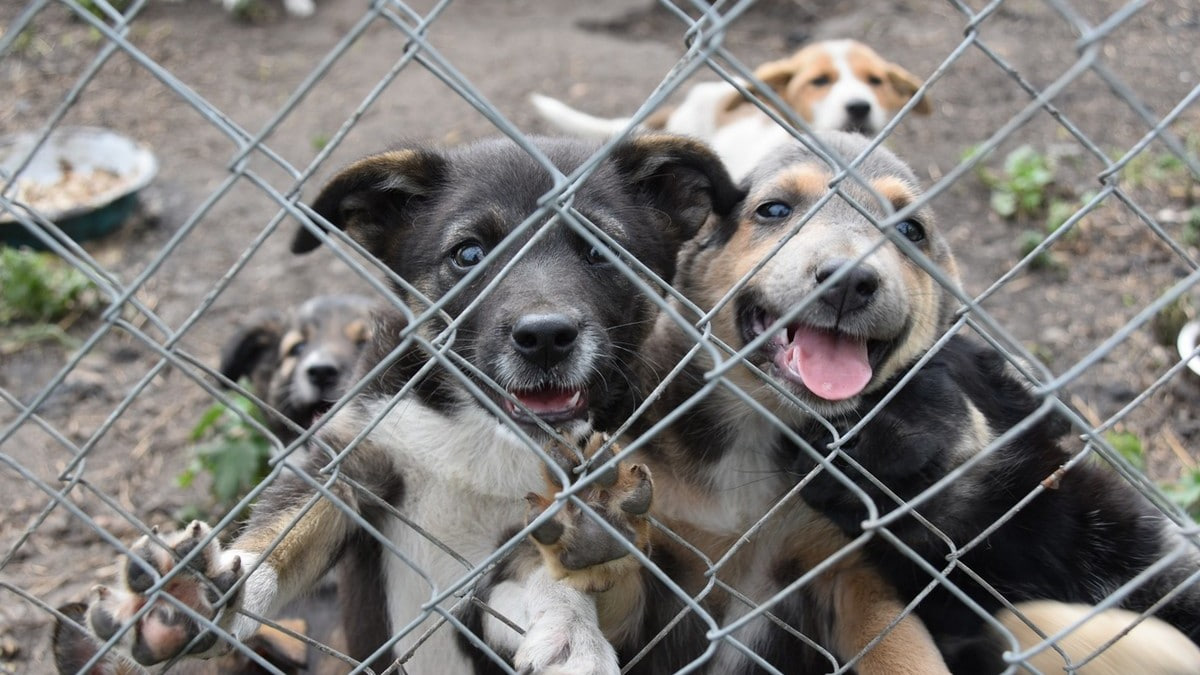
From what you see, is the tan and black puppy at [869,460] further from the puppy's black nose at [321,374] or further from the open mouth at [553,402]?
the puppy's black nose at [321,374]

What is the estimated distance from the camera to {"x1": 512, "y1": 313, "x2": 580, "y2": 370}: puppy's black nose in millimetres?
2809

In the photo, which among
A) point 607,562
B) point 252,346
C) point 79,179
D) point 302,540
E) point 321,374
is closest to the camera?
point 607,562

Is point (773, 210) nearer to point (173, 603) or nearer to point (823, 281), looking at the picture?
point (823, 281)

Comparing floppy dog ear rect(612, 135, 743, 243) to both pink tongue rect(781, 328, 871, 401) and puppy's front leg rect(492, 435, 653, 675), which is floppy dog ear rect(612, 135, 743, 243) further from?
puppy's front leg rect(492, 435, 653, 675)

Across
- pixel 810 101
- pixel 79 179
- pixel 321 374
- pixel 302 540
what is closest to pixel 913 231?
pixel 302 540

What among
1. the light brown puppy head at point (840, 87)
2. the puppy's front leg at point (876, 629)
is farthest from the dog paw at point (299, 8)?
the puppy's front leg at point (876, 629)

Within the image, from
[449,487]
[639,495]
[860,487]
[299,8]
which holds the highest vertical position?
[860,487]

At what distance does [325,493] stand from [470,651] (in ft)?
4.17

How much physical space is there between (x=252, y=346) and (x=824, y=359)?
11.2 ft

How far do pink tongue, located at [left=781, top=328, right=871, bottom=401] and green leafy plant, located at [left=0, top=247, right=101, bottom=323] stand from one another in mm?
4633

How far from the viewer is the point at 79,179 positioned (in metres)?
7.60

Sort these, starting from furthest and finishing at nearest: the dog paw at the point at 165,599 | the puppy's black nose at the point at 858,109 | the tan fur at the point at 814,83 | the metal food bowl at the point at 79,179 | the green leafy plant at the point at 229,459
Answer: the tan fur at the point at 814,83
the puppy's black nose at the point at 858,109
the metal food bowl at the point at 79,179
the green leafy plant at the point at 229,459
the dog paw at the point at 165,599

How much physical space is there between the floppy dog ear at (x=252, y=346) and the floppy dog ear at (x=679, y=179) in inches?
108

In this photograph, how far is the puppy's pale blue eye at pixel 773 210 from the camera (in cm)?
366
